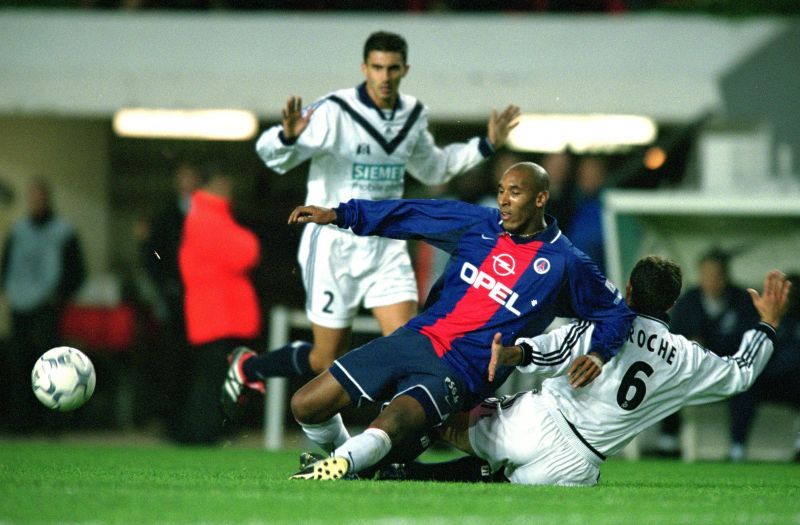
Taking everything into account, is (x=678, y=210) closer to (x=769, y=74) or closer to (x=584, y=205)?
(x=584, y=205)

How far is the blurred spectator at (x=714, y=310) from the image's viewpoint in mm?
10781

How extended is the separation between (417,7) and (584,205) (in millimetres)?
3290

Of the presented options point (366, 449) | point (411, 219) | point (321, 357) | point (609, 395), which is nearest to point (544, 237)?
point (411, 219)

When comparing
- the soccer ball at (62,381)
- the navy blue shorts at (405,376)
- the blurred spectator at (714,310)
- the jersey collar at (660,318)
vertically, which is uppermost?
the jersey collar at (660,318)

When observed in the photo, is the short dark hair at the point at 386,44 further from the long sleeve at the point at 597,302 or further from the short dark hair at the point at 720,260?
the short dark hair at the point at 720,260

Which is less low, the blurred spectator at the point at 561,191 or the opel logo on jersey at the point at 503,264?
the opel logo on jersey at the point at 503,264

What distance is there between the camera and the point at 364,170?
25.5 ft

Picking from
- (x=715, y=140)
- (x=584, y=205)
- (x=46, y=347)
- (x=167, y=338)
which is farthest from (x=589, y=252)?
(x=46, y=347)

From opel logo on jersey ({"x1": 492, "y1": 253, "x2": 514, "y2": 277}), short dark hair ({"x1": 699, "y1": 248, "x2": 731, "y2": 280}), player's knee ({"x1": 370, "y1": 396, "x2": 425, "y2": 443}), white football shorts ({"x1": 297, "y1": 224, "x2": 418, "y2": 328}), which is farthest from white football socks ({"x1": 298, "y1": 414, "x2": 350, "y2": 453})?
short dark hair ({"x1": 699, "y1": 248, "x2": 731, "y2": 280})

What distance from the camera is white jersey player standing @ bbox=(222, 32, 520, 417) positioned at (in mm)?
7672

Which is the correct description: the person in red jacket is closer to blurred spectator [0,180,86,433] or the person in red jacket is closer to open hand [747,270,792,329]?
blurred spectator [0,180,86,433]

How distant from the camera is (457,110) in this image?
13039mm

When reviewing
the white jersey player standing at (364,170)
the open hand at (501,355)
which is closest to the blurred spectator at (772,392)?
the white jersey player standing at (364,170)

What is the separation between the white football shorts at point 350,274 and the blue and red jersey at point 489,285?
1.20m
